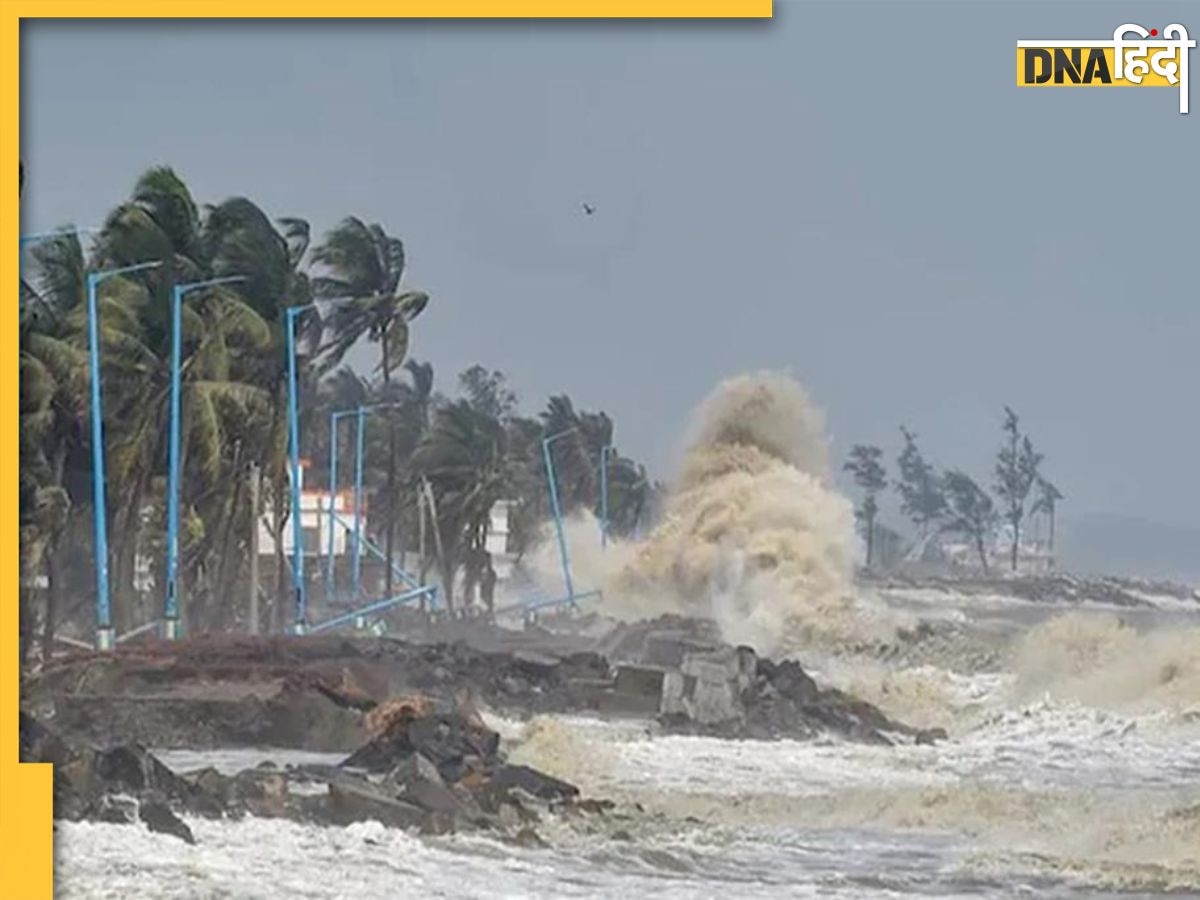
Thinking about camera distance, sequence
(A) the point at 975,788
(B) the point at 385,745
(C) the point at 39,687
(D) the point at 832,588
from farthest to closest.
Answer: (D) the point at 832,588 → (C) the point at 39,687 → (A) the point at 975,788 → (B) the point at 385,745

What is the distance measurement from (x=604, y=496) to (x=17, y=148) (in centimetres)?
8499

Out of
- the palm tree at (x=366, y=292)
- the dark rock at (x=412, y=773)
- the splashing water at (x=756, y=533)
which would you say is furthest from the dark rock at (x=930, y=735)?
the splashing water at (x=756, y=533)

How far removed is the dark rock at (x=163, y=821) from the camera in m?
15.0

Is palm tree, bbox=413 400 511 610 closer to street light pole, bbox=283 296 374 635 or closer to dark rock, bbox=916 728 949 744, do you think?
street light pole, bbox=283 296 374 635

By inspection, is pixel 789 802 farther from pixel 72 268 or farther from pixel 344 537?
pixel 344 537

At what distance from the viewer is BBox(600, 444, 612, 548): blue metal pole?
290ft

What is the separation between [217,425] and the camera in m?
37.7

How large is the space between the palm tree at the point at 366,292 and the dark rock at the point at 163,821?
3572 centimetres

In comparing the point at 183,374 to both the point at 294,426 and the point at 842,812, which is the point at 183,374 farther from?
the point at 842,812

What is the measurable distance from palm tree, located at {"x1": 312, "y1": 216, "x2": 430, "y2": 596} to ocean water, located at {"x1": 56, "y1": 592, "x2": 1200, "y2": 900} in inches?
782

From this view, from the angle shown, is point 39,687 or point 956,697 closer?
point 39,687

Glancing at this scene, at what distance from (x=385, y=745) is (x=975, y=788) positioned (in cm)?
634

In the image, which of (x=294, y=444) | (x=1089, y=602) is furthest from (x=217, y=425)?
(x=1089, y=602)

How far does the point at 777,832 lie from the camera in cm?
1867
